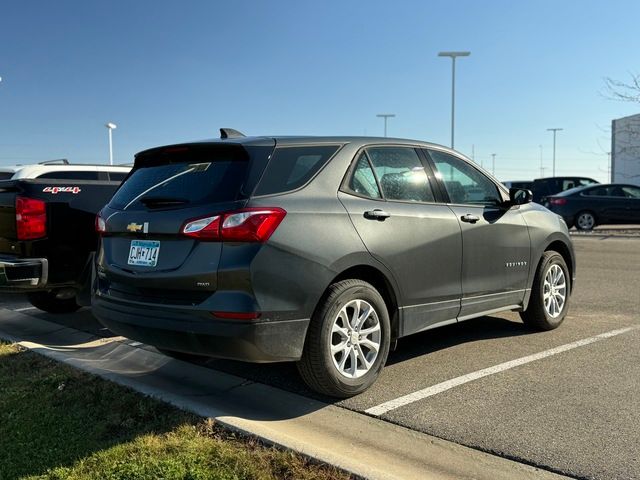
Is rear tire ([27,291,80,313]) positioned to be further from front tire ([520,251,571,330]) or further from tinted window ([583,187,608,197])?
tinted window ([583,187,608,197])

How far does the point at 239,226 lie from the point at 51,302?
4.40 meters

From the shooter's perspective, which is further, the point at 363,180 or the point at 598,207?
the point at 598,207

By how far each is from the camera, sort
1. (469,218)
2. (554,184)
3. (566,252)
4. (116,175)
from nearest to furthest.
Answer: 1. (469,218)
2. (566,252)
3. (116,175)
4. (554,184)

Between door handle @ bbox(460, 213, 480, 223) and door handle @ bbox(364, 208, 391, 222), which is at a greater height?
door handle @ bbox(364, 208, 391, 222)

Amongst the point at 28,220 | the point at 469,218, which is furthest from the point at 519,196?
the point at 28,220

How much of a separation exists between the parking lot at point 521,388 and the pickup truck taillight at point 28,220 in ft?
3.93

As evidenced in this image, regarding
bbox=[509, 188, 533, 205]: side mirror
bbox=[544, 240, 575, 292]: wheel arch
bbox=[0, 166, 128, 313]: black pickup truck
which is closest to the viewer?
bbox=[509, 188, 533, 205]: side mirror

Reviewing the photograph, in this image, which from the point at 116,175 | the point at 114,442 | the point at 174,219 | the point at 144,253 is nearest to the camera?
the point at 114,442

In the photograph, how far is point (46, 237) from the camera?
18.7ft

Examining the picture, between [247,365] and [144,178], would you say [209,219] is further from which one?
[247,365]

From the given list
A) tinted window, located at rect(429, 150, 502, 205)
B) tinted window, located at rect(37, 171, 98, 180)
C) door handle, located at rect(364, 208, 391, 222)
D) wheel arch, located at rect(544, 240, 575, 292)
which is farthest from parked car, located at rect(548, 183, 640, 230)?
door handle, located at rect(364, 208, 391, 222)

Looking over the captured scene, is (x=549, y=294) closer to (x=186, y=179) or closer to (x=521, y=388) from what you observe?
(x=521, y=388)

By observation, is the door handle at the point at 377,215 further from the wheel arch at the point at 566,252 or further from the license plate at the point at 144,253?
the wheel arch at the point at 566,252

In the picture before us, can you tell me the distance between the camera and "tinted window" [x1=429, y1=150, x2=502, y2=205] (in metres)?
4.91
